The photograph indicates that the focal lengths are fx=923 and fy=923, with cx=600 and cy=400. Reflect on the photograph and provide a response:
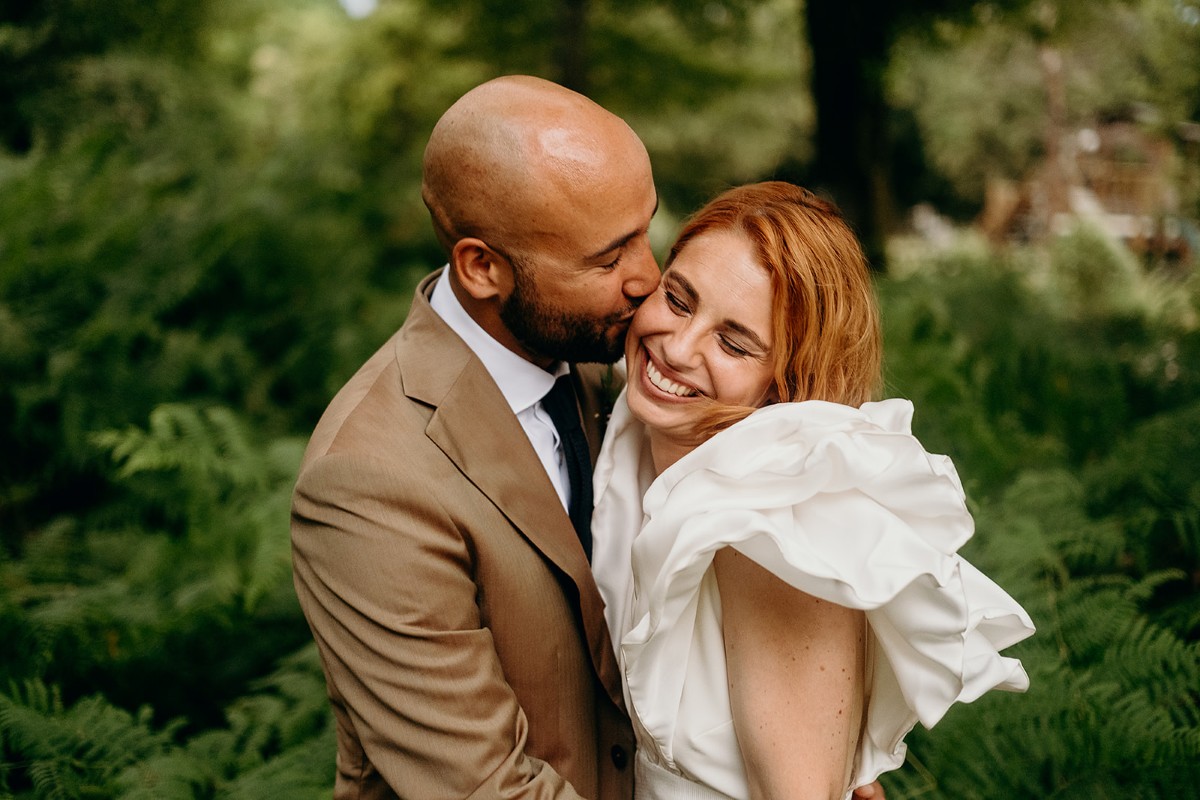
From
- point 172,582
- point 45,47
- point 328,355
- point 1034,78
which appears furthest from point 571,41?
point 1034,78

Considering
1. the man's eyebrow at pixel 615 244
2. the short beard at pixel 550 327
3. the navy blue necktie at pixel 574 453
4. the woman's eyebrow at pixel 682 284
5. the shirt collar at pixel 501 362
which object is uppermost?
the man's eyebrow at pixel 615 244

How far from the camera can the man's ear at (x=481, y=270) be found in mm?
2246

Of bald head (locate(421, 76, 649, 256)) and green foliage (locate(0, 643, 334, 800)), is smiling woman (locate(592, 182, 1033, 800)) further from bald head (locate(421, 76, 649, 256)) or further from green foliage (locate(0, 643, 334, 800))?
green foliage (locate(0, 643, 334, 800))

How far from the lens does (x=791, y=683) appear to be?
6.33 ft

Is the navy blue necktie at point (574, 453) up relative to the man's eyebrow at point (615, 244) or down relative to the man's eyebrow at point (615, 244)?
down

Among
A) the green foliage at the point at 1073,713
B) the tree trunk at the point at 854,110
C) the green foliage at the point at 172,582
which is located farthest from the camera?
the tree trunk at the point at 854,110

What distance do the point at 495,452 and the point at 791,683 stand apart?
837mm

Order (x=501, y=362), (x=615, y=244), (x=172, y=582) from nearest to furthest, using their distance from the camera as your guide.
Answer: (x=615, y=244) < (x=501, y=362) < (x=172, y=582)

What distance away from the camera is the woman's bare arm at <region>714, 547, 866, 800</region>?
1917 millimetres

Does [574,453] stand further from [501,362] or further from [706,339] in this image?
[706,339]

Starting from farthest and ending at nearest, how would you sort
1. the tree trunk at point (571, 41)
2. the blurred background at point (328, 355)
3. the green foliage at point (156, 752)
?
the tree trunk at point (571, 41) → the blurred background at point (328, 355) → the green foliage at point (156, 752)

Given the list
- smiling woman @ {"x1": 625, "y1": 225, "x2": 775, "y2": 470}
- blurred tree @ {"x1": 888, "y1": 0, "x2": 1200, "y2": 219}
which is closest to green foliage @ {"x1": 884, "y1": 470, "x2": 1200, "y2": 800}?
smiling woman @ {"x1": 625, "y1": 225, "x2": 775, "y2": 470}

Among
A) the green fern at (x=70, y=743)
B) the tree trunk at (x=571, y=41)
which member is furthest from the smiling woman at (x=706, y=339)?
the tree trunk at (x=571, y=41)

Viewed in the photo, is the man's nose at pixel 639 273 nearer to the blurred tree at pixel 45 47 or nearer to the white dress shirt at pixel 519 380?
the white dress shirt at pixel 519 380
